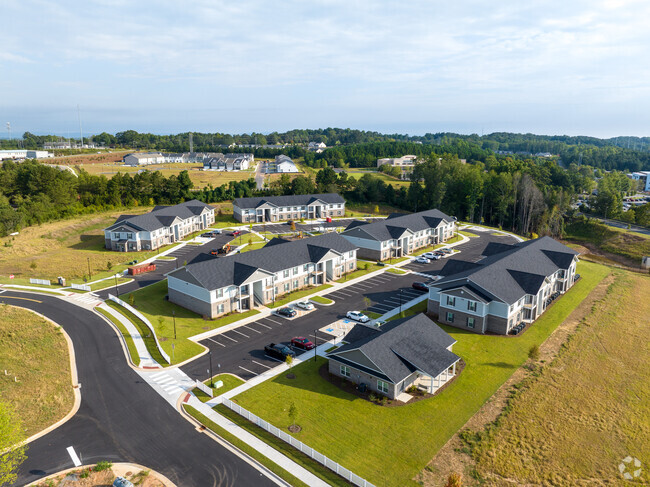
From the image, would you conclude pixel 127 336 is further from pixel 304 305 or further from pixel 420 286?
pixel 420 286

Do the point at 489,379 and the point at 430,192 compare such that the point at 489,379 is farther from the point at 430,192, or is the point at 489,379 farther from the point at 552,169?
the point at 552,169

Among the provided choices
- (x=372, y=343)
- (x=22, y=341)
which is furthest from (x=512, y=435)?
(x=22, y=341)

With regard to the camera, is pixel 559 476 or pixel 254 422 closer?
pixel 559 476

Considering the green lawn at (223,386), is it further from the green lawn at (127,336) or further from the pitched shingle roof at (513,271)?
the pitched shingle roof at (513,271)

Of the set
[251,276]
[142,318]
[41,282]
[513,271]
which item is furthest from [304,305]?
[41,282]

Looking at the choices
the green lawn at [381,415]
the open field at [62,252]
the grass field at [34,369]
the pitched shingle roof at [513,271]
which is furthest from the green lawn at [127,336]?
the pitched shingle roof at [513,271]

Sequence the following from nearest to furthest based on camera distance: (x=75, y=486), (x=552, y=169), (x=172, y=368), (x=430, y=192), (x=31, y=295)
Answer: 1. (x=75, y=486)
2. (x=172, y=368)
3. (x=31, y=295)
4. (x=430, y=192)
5. (x=552, y=169)
